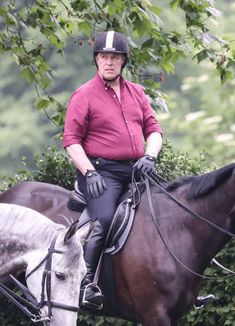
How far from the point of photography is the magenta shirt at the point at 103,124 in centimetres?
876

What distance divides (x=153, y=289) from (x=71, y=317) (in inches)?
68.8

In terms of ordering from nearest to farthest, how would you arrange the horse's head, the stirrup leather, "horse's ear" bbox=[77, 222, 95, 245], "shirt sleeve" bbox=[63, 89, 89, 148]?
the horse's head → "horse's ear" bbox=[77, 222, 95, 245] → the stirrup leather → "shirt sleeve" bbox=[63, 89, 89, 148]

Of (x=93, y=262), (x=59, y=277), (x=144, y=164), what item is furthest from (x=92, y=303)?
(x=59, y=277)

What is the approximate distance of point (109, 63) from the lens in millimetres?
8750

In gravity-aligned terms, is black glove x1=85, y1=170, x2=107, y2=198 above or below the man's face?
below

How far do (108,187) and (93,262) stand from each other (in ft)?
2.02

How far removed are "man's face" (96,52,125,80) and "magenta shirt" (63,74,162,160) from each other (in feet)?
0.41

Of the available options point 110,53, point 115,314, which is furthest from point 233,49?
point 115,314

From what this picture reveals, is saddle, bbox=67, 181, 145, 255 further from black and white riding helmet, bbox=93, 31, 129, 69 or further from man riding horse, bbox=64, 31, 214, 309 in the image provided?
black and white riding helmet, bbox=93, 31, 129, 69

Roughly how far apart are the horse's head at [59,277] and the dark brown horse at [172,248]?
160cm

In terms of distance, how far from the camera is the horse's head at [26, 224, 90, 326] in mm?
6867

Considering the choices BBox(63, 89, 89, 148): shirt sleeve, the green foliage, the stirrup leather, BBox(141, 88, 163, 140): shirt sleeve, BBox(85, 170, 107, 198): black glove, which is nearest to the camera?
the stirrup leather

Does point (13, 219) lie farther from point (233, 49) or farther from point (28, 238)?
point (233, 49)

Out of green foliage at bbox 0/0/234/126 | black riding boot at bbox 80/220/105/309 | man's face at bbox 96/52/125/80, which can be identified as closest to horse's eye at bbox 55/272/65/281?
black riding boot at bbox 80/220/105/309
